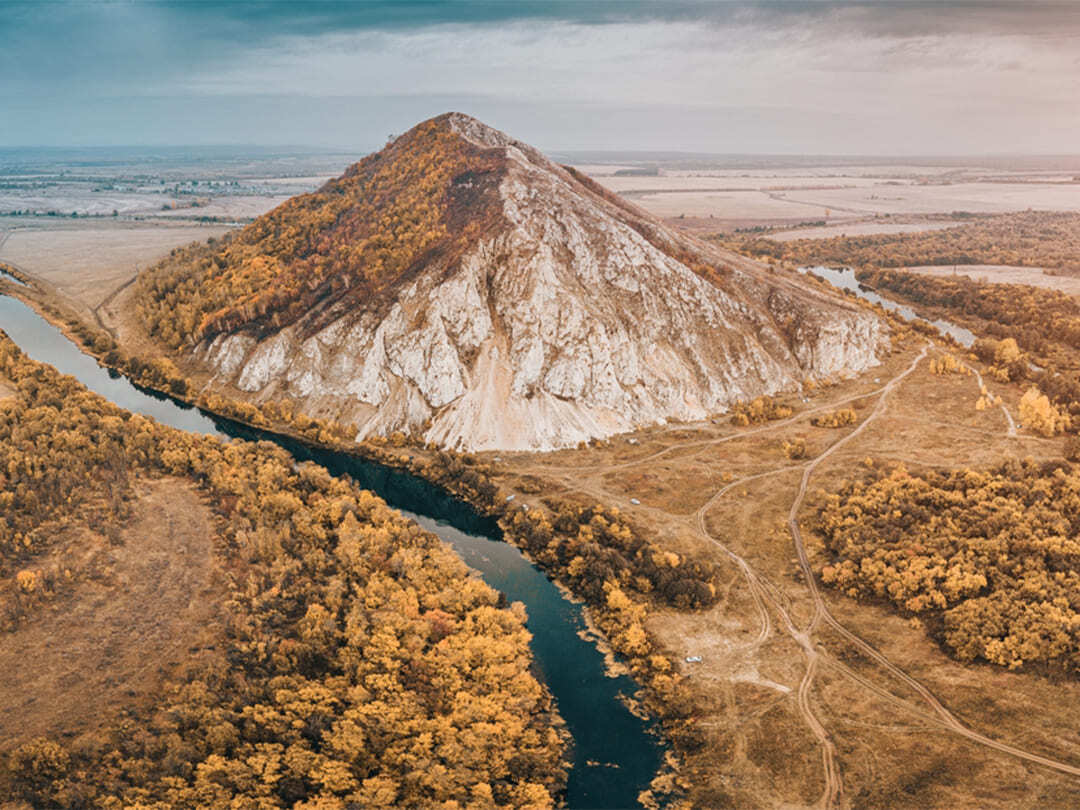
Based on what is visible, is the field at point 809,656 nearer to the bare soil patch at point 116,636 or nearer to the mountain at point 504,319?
the mountain at point 504,319

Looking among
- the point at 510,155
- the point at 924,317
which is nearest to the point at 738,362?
the point at 510,155

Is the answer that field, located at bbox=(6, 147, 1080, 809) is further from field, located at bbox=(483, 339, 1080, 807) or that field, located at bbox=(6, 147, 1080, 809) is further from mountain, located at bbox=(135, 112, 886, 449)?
mountain, located at bbox=(135, 112, 886, 449)

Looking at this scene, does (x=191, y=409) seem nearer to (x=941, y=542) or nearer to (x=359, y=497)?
(x=359, y=497)

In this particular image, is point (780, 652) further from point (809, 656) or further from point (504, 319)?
point (504, 319)

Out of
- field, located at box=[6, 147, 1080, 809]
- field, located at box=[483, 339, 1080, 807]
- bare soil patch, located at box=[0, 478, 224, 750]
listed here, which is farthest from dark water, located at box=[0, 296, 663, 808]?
bare soil patch, located at box=[0, 478, 224, 750]

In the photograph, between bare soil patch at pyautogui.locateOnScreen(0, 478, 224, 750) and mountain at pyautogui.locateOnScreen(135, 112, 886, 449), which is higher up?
mountain at pyautogui.locateOnScreen(135, 112, 886, 449)
